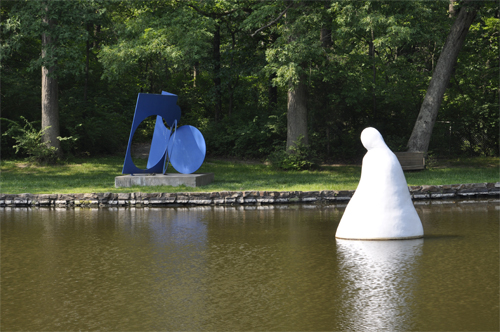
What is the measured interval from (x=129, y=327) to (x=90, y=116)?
78.5 ft

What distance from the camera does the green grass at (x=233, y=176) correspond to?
15898mm

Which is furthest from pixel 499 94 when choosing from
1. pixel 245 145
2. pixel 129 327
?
pixel 129 327

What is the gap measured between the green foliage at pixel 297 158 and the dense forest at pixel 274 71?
5.6 inches

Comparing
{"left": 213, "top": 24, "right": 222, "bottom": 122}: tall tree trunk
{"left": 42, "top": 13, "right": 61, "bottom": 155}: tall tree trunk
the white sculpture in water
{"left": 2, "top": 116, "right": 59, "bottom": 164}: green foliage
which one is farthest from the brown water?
{"left": 213, "top": 24, "right": 222, "bottom": 122}: tall tree trunk

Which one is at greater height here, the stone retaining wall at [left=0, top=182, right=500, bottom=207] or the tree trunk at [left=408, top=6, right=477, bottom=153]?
the tree trunk at [left=408, top=6, right=477, bottom=153]

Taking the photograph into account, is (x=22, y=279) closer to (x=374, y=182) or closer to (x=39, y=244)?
(x=39, y=244)

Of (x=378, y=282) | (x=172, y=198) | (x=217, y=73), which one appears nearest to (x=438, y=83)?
(x=217, y=73)

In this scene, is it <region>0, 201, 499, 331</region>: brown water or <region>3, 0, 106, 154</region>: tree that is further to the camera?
<region>3, 0, 106, 154</region>: tree

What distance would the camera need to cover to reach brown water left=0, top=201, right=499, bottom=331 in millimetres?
5422

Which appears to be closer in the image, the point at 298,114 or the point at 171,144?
the point at 171,144

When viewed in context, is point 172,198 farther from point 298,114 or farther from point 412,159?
point 412,159

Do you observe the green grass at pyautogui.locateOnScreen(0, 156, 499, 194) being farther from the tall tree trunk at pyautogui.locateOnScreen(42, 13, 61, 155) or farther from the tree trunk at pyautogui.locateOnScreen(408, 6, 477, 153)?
the tall tree trunk at pyautogui.locateOnScreen(42, 13, 61, 155)

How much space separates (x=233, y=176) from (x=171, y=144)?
9.13 feet

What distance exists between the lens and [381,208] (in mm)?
9195
